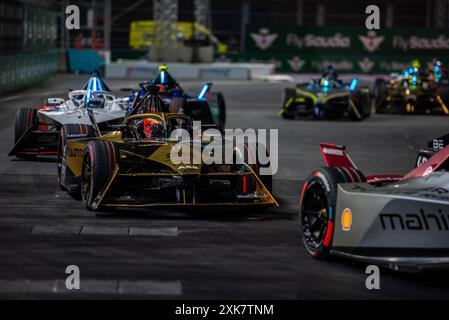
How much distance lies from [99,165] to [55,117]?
21.2 ft

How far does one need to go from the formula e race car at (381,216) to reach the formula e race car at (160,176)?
240 cm

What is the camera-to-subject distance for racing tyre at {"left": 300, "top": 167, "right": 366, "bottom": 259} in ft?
29.0

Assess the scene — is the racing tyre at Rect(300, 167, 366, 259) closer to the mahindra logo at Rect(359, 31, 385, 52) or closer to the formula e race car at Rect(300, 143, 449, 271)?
the formula e race car at Rect(300, 143, 449, 271)

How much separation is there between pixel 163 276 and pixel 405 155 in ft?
40.3

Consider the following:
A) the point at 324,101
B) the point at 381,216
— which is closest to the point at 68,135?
the point at 381,216

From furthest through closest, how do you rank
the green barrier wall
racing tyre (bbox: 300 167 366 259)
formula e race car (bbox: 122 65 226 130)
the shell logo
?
the green barrier wall
formula e race car (bbox: 122 65 226 130)
racing tyre (bbox: 300 167 366 259)
the shell logo

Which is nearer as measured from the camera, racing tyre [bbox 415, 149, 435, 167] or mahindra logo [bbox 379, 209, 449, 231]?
mahindra logo [bbox 379, 209, 449, 231]

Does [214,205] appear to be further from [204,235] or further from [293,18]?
[293,18]

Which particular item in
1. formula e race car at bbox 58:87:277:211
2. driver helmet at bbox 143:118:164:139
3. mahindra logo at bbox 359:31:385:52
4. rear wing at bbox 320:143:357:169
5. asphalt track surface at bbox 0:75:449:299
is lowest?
asphalt track surface at bbox 0:75:449:299

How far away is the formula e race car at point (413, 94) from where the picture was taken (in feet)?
105

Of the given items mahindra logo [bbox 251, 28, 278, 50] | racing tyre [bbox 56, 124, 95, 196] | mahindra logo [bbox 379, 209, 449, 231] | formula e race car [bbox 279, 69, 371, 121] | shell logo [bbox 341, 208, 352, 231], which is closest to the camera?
mahindra logo [bbox 379, 209, 449, 231]

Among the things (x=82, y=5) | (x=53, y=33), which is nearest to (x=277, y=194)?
(x=53, y=33)

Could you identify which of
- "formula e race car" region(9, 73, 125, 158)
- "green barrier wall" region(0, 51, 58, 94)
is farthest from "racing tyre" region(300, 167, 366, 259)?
"green barrier wall" region(0, 51, 58, 94)

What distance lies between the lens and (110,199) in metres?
11.5
